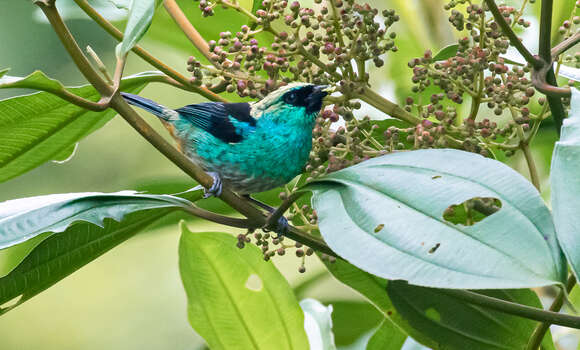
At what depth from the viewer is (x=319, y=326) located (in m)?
2.08

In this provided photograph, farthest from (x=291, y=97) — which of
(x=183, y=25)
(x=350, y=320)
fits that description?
(x=350, y=320)

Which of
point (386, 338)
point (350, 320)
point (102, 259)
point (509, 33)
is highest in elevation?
point (509, 33)

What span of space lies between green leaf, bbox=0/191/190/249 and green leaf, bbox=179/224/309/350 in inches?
18.3

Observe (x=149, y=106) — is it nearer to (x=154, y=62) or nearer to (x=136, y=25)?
(x=154, y=62)

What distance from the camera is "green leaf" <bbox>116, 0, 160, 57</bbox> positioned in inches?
51.5

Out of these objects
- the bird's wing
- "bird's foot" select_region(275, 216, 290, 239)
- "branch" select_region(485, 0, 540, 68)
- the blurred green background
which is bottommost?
the blurred green background

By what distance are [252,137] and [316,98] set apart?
33 cm

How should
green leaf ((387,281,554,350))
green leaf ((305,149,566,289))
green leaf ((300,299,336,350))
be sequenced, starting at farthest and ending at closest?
green leaf ((300,299,336,350))
green leaf ((387,281,554,350))
green leaf ((305,149,566,289))

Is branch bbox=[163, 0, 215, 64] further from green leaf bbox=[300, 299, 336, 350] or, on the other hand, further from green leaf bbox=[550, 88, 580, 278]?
green leaf bbox=[550, 88, 580, 278]

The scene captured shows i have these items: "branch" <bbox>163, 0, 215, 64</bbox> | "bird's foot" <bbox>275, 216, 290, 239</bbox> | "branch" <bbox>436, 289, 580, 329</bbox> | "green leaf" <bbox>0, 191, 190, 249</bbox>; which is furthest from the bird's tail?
"branch" <bbox>436, 289, 580, 329</bbox>

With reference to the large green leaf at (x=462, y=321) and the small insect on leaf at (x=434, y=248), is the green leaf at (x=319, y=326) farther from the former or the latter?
the small insect on leaf at (x=434, y=248)

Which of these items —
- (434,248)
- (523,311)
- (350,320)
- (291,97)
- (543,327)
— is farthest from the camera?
(350,320)

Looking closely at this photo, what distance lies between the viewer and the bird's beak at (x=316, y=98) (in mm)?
1579

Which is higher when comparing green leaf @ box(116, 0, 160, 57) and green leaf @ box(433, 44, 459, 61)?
green leaf @ box(116, 0, 160, 57)
